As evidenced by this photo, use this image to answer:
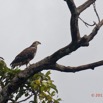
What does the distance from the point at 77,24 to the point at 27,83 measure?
7.42 feet

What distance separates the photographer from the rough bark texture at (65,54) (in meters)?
8.68

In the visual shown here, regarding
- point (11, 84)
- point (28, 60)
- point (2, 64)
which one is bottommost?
point (11, 84)

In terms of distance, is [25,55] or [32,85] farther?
[25,55]

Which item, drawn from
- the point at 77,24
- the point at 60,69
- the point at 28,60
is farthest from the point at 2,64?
the point at 28,60

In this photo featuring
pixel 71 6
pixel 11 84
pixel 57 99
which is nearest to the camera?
pixel 71 6

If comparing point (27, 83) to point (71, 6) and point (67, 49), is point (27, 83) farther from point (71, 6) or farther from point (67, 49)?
point (71, 6)

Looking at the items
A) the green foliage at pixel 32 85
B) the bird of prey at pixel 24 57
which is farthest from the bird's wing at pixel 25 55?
the green foliage at pixel 32 85

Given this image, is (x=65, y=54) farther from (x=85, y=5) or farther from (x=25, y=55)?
(x=25, y=55)

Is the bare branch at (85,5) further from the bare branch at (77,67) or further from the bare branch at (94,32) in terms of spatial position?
the bare branch at (77,67)

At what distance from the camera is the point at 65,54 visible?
8.90 meters

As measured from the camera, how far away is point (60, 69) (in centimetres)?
916

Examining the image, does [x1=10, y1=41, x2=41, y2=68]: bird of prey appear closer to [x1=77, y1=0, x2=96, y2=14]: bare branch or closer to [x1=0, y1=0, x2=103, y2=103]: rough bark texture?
[x1=0, y1=0, x2=103, y2=103]: rough bark texture

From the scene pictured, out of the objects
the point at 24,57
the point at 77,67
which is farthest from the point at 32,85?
the point at 24,57

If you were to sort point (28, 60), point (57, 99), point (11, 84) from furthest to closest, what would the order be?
point (28, 60) < point (57, 99) < point (11, 84)
